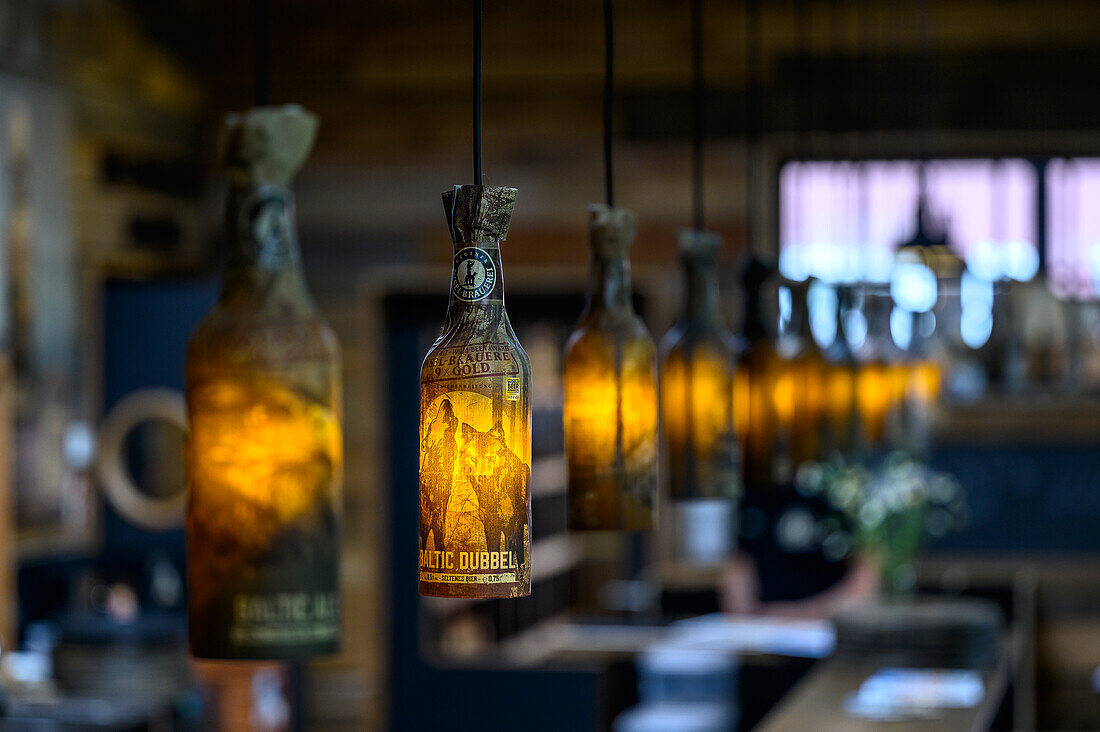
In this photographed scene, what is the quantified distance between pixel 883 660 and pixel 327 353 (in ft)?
12.7

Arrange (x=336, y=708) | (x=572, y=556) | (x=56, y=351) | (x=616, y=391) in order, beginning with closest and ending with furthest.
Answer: (x=616, y=391) < (x=56, y=351) < (x=336, y=708) < (x=572, y=556)

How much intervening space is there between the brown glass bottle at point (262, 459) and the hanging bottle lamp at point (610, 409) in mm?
603

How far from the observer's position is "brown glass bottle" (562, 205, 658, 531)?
1720 millimetres

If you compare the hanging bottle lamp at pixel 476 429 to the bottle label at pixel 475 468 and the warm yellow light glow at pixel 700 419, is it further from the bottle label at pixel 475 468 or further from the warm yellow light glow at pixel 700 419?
the warm yellow light glow at pixel 700 419

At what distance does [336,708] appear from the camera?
7.09 metres

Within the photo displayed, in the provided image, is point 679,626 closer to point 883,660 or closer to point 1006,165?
point 883,660

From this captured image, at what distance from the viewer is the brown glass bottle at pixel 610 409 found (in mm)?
1720

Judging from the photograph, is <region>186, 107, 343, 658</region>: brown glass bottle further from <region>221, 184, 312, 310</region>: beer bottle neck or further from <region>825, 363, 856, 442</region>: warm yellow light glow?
<region>825, 363, 856, 442</region>: warm yellow light glow

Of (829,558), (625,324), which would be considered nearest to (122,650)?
(829,558)

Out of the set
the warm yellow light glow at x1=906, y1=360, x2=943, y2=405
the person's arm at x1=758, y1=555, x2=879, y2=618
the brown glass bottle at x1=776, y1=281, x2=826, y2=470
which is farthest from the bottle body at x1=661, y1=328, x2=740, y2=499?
the person's arm at x1=758, y1=555, x2=879, y2=618

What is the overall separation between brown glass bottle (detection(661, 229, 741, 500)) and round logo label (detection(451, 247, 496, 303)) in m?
0.95

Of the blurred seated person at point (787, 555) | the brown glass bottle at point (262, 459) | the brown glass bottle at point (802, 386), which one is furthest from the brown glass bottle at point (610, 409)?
the blurred seated person at point (787, 555)

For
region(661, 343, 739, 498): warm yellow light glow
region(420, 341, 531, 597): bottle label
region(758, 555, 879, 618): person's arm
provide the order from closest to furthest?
region(420, 341, 531, 597): bottle label, region(661, 343, 739, 498): warm yellow light glow, region(758, 555, 879, 618): person's arm

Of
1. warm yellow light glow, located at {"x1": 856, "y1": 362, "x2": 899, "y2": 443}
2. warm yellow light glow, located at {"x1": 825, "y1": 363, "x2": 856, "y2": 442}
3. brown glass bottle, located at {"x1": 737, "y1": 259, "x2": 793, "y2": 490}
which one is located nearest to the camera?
brown glass bottle, located at {"x1": 737, "y1": 259, "x2": 793, "y2": 490}
